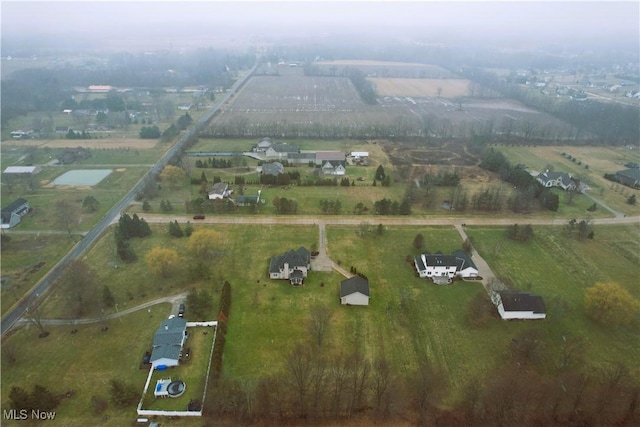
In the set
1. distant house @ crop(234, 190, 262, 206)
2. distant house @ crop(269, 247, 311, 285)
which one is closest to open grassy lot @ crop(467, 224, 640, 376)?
distant house @ crop(269, 247, 311, 285)

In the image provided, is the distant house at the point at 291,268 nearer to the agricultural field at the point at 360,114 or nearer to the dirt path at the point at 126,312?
the dirt path at the point at 126,312

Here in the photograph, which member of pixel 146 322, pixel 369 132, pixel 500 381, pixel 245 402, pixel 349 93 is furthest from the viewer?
pixel 349 93

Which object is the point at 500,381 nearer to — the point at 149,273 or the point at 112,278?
the point at 149,273

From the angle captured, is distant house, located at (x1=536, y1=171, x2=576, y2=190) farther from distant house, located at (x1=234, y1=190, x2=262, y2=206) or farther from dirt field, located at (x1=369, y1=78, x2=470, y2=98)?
dirt field, located at (x1=369, y1=78, x2=470, y2=98)

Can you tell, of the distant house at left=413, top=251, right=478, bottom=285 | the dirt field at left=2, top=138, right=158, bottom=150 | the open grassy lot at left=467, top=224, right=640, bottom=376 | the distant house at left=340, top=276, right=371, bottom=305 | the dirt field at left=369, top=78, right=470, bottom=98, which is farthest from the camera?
the dirt field at left=369, top=78, right=470, bottom=98

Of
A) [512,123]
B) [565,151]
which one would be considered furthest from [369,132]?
[565,151]

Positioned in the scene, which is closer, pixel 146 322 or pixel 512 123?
pixel 146 322

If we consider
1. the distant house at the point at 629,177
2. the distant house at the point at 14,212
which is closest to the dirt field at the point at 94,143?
the distant house at the point at 14,212
